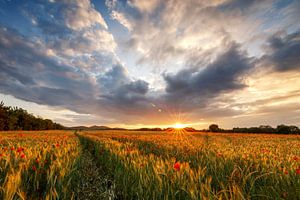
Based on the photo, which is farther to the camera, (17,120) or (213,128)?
(17,120)

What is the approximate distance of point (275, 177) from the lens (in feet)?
11.3

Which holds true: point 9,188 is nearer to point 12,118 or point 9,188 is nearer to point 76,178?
point 76,178

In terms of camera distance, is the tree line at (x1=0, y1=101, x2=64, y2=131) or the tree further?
the tree line at (x1=0, y1=101, x2=64, y2=131)

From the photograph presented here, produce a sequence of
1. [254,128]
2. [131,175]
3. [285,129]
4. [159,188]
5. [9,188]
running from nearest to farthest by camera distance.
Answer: [9,188], [159,188], [131,175], [285,129], [254,128]

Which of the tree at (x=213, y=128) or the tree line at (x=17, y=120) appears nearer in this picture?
the tree at (x=213, y=128)

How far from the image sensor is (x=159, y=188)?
294 cm

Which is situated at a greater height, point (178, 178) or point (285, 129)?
point (285, 129)

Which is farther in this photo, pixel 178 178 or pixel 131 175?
pixel 131 175

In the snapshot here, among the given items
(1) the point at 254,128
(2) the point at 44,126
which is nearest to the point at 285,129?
(1) the point at 254,128

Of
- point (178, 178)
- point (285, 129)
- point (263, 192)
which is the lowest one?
point (263, 192)

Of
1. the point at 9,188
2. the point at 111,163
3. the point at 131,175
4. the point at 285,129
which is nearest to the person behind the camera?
the point at 9,188

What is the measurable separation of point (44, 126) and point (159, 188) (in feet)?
354

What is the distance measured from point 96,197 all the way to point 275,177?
3.15 m

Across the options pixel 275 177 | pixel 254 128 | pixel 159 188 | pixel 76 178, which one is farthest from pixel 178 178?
pixel 254 128
